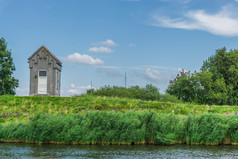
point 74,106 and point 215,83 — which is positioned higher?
point 215,83

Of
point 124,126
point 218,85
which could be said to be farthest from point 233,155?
point 218,85

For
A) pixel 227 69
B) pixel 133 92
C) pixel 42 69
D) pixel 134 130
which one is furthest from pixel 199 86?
pixel 134 130

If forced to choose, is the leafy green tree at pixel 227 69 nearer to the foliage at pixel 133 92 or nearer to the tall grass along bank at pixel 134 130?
the foliage at pixel 133 92

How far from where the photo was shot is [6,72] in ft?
148

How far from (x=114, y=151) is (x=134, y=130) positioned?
2439 millimetres

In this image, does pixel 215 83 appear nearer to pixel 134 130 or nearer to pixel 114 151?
pixel 134 130

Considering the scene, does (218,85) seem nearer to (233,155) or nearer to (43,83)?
(43,83)

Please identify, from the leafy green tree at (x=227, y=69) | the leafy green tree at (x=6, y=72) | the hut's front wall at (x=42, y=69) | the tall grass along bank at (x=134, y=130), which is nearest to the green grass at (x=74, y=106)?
the hut's front wall at (x=42, y=69)

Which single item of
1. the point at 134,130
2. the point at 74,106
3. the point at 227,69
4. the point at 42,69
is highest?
the point at 227,69

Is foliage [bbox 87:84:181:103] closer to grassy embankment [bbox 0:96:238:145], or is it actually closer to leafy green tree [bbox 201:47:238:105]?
leafy green tree [bbox 201:47:238:105]

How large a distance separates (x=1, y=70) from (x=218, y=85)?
3577cm

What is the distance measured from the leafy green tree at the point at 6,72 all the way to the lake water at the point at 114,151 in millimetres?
29284

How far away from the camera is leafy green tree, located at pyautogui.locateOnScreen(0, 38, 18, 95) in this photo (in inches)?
1757

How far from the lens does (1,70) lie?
1762 inches
